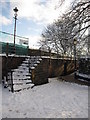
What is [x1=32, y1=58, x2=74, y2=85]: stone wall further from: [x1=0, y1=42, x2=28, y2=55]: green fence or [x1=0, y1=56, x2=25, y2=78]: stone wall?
[x1=0, y1=42, x2=28, y2=55]: green fence

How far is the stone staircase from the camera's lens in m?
8.89

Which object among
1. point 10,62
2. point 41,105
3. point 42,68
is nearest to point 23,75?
point 10,62

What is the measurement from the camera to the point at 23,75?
9984 mm

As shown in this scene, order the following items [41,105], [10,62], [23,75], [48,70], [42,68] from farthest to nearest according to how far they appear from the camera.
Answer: [48,70], [42,68], [10,62], [23,75], [41,105]

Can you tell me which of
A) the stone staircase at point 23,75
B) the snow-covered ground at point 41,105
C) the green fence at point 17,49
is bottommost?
the snow-covered ground at point 41,105

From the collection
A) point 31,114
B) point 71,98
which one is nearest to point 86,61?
point 71,98

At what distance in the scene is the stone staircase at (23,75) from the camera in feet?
29.2

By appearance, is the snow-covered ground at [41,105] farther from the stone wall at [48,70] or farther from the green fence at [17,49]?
the green fence at [17,49]

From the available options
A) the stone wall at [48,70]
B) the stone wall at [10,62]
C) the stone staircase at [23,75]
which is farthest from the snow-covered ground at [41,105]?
the stone wall at [48,70]

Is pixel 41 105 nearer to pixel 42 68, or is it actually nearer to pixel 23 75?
pixel 23 75

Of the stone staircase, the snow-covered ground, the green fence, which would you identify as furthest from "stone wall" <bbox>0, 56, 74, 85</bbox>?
the snow-covered ground

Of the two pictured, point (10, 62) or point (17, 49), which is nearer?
point (10, 62)

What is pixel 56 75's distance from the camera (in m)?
14.5

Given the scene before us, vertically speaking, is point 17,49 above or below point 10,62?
above
